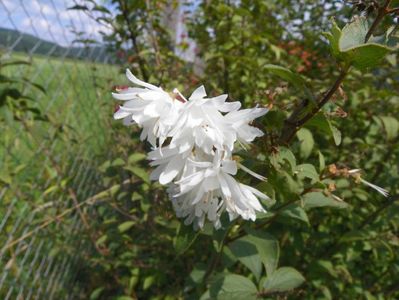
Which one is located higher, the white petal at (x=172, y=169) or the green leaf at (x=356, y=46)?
the green leaf at (x=356, y=46)

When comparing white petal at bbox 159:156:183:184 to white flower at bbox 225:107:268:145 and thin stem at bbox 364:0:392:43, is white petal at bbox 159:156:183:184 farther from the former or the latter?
thin stem at bbox 364:0:392:43

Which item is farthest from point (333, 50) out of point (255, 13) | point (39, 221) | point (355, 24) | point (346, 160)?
point (255, 13)

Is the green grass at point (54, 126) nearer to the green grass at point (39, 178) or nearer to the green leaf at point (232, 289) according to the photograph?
the green grass at point (39, 178)

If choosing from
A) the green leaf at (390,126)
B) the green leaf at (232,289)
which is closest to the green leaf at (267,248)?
the green leaf at (232,289)

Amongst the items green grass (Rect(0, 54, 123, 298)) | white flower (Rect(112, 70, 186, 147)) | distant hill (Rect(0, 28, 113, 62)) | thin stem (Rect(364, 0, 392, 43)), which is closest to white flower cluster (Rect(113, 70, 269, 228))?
white flower (Rect(112, 70, 186, 147))

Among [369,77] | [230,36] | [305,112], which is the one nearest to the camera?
[305,112]

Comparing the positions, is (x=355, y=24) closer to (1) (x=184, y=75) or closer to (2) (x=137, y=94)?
(2) (x=137, y=94)

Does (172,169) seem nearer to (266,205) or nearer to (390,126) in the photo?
(266,205)
